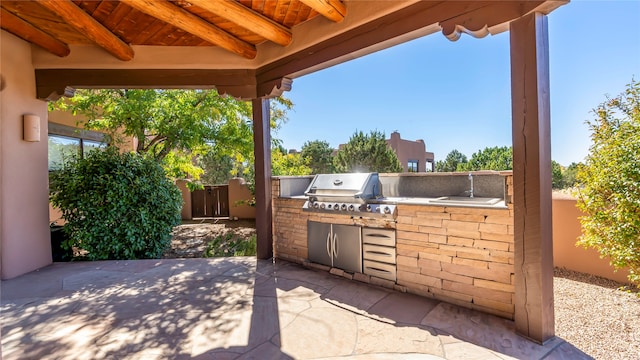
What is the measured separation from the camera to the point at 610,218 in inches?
113

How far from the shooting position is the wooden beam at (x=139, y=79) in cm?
418

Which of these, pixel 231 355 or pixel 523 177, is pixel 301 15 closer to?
pixel 523 177

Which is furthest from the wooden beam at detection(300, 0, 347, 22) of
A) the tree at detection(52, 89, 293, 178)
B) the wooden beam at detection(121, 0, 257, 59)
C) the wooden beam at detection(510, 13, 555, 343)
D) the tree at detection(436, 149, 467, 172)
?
the tree at detection(436, 149, 467, 172)

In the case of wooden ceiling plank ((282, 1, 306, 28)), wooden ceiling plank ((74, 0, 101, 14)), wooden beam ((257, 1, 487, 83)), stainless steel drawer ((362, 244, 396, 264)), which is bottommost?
stainless steel drawer ((362, 244, 396, 264))

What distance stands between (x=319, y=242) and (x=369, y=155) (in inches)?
474

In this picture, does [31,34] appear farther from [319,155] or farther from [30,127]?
[319,155]

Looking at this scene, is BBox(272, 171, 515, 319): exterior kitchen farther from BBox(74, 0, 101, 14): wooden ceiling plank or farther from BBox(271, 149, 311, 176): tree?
BBox(271, 149, 311, 176): tree

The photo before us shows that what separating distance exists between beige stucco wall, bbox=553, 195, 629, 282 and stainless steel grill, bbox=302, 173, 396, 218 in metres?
2.50

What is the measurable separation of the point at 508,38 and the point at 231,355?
10.2 ft

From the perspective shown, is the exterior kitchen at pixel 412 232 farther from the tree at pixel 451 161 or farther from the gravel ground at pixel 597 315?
the tree at pixel 451 161

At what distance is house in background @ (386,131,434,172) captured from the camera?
1881cm

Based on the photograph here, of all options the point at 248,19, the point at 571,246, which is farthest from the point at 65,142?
the point at 571,246

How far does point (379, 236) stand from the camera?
3279 mm

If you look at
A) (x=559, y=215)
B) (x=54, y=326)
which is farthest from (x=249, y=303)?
(x=559, y=215)
